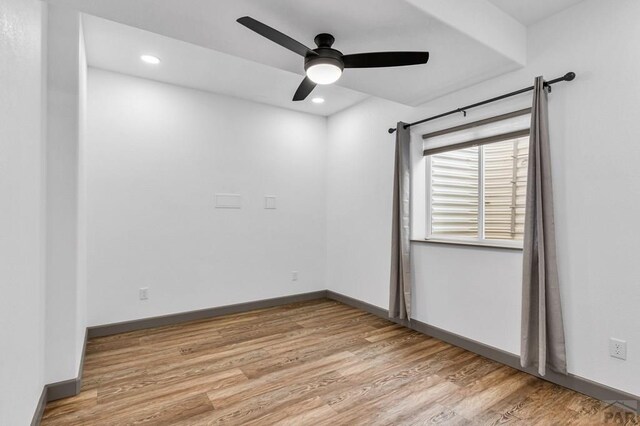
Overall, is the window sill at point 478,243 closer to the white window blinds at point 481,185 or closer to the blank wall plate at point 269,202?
the white window blinds at point 481,185

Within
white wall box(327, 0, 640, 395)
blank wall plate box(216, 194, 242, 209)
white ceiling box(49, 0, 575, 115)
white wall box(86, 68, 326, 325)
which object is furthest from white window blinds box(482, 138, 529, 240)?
blank wall plate box(216, 194, 242, 209)

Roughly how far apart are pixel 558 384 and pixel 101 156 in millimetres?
4327

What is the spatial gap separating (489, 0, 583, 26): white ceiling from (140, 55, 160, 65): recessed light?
281 cm

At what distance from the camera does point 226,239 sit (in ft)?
12.7

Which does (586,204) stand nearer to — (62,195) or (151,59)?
(62,195)

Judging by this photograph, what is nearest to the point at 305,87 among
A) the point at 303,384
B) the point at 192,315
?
the point at 303,384

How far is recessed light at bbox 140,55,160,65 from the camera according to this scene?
2.95 metres

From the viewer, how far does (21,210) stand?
1.47 meters

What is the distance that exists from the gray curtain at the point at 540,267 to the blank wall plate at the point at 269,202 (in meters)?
2.85

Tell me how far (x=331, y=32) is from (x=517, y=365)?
279 centimetres

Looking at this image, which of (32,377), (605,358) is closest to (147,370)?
(32,377)

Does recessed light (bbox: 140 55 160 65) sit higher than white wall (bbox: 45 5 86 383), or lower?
higher

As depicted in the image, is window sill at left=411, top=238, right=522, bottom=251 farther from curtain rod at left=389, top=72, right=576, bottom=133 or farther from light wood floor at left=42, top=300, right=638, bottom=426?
curtain rod at left=389, top=72, right=576, bottom=133

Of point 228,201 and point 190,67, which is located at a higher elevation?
point 190,67
